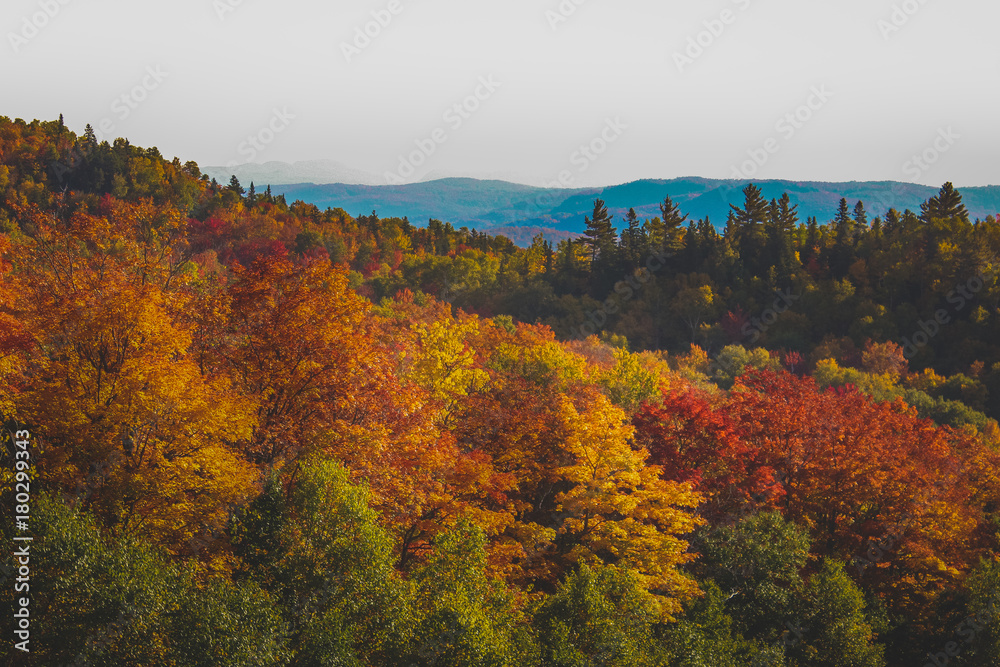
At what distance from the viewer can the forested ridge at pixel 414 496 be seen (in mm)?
14789

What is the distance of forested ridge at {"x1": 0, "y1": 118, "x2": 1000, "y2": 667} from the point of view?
48.5 ft

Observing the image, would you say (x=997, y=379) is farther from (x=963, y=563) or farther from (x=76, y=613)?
(x=76, y=613)

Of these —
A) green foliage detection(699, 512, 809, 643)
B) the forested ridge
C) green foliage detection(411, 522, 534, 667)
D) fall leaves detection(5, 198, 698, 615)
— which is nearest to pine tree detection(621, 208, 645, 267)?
the forested ridge

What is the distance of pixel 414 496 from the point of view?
68.2 ft

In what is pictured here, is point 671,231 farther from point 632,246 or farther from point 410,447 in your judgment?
point 410,447

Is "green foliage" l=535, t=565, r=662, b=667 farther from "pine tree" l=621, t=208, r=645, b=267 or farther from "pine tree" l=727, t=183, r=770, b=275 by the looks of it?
"pine tree" l=621, t=208, r=645, b=267

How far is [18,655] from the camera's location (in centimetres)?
1418

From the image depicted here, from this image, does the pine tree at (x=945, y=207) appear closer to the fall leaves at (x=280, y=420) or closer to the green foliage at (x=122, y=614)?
the fall leaves at (x=280, y=420)

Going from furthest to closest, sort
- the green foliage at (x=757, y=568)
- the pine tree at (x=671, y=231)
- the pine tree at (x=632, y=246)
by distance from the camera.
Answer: the pine tree at (x=632, y=246)
the pine tree at (x=671, y=231)
the green foliage at (x=757, y=568)

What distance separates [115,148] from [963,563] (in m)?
122

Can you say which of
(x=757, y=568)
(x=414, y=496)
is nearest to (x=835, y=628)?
(x=757, y=568)

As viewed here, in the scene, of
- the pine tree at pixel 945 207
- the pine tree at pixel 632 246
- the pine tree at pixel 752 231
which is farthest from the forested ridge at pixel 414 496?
the pine tree at pixel 945 207

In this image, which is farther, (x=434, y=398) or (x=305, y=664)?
(x=434, y=398)

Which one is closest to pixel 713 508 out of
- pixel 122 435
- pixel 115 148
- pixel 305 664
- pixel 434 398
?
pixel 434 398
